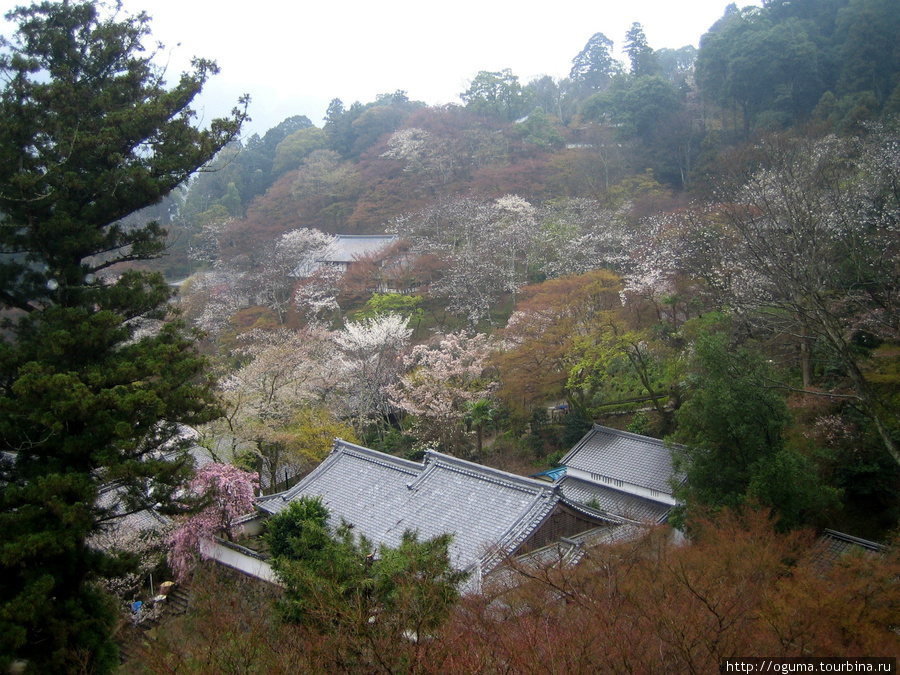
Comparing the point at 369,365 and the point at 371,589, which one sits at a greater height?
the point at 371,589

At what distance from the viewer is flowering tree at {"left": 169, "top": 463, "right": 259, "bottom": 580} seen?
13305 mm

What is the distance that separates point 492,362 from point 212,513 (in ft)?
29.3

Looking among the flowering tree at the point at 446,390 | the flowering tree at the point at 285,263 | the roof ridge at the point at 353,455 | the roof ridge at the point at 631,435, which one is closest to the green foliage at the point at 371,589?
the roof ridge at the point at 353,455

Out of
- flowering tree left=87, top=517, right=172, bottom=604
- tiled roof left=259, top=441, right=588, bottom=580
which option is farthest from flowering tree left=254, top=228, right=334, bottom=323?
flowering tree left=87, top=517, right=172, bottom=604

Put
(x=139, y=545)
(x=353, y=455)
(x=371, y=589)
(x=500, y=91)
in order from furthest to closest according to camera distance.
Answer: (x=500, y=91) → (x=353, y=455) → (x=139, y=545) → (x=371, y=589)

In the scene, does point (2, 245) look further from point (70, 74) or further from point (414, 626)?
point (414, 626)

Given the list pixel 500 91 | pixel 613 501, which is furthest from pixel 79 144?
pixel 500 91

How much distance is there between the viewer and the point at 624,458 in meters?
15.3

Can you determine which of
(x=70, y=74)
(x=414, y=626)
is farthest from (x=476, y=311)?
(x=414, y=626)

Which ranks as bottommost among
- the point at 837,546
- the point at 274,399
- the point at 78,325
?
the point at 837,546

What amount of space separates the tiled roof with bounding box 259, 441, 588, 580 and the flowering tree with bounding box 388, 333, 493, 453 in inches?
147

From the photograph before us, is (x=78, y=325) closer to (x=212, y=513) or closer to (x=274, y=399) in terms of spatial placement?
(x=212, y=513)

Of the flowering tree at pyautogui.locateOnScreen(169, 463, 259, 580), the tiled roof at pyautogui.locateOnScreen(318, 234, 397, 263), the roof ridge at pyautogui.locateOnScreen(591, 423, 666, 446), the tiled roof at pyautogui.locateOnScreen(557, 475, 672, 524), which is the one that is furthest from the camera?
the tiled roof at pyautogui.locateOnScreen(318, 234, 397, 263)

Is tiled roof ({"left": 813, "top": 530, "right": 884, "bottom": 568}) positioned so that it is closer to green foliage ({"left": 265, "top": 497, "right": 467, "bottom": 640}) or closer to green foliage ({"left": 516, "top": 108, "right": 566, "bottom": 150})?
green foliage ({"left": 265, "top": 497, "right": 467, "bottom": 640})
